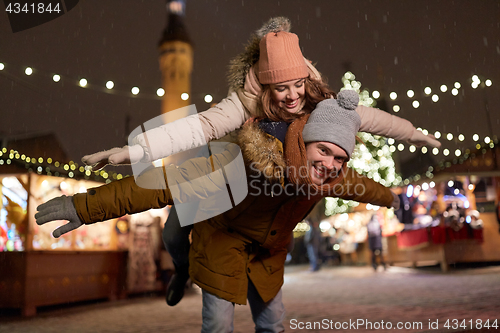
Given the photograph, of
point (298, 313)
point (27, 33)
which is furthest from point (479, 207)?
point (27, 33)

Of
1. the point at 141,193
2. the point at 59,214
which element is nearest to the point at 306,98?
the point at 141,193

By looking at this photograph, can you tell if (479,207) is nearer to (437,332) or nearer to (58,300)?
(437,332)

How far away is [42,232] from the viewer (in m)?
6.38

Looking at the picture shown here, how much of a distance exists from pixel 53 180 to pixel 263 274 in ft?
18.0

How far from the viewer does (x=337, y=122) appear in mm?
1896

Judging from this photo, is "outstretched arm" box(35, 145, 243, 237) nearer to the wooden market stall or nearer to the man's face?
the man's face

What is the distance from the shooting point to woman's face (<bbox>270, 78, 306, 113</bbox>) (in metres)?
2.16

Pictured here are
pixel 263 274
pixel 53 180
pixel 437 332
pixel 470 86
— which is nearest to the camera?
pixel 263 274

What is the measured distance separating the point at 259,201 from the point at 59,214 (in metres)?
0.91

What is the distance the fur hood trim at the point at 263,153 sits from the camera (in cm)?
185

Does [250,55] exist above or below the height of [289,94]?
above

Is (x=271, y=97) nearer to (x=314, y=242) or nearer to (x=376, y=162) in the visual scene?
(x=314, y=242)

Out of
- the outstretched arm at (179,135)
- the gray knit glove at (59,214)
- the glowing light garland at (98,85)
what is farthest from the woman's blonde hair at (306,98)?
the glowing light garland at (98,85)

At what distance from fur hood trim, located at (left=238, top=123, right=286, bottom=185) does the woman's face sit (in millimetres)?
330
